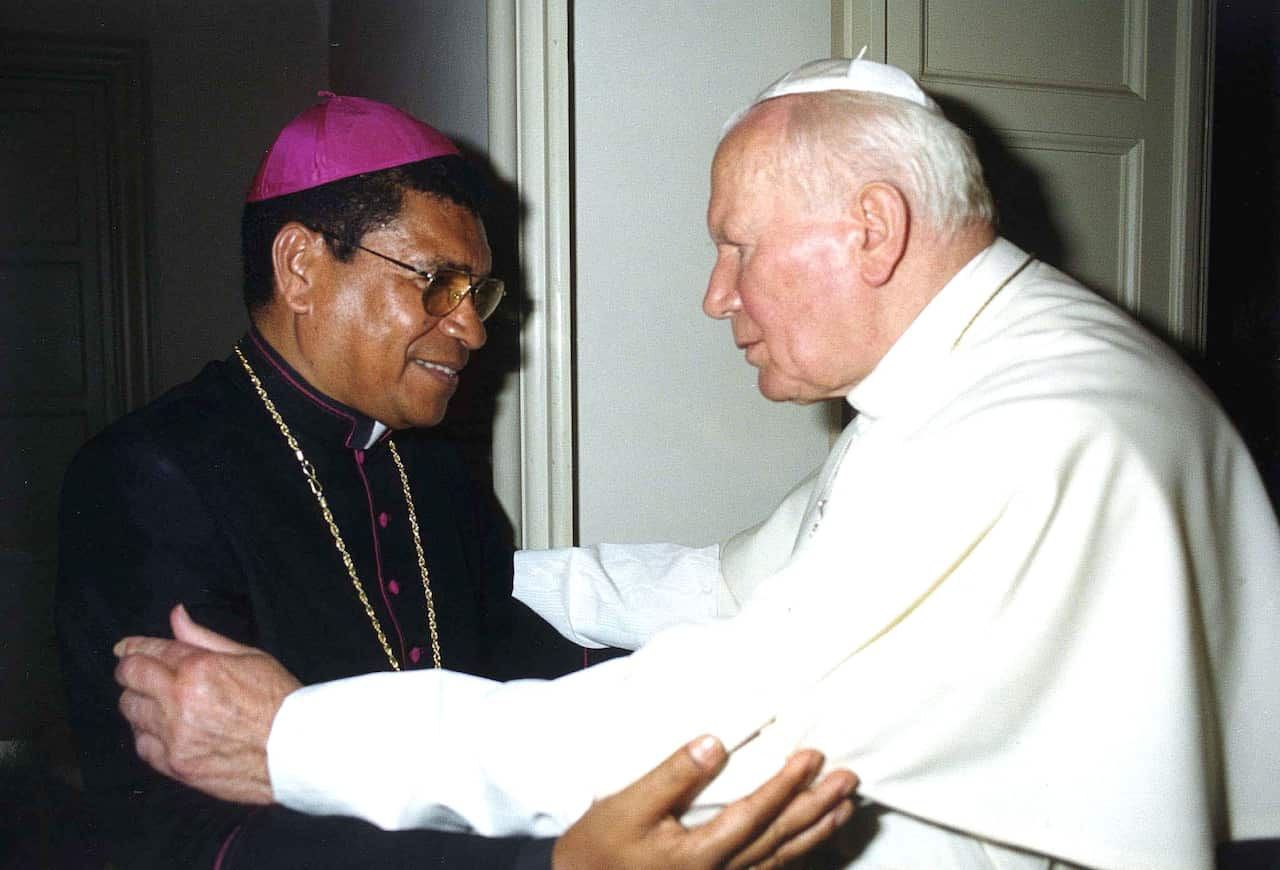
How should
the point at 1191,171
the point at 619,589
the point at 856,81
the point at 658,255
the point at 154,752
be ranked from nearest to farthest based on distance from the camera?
1. the point at 154,752
2. the point at 856,81
3. the point at 619,589
4. the point at 658,255
5. the point at 1191,171

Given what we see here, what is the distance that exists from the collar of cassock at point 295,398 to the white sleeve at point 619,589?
570mm

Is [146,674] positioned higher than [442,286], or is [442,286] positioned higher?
[442,286]

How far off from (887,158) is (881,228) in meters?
0.12

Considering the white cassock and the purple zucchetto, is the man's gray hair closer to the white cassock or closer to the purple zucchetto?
the white cassock

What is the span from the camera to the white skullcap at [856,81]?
1.62 m

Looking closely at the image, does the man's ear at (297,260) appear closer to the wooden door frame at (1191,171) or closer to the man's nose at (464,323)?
the man's nose at (464,323)

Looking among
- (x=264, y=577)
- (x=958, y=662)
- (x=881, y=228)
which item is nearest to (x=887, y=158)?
(x=881, y=228)

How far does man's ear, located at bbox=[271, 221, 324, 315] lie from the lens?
1.79 m

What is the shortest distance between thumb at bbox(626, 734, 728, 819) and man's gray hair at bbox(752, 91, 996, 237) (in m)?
0.84

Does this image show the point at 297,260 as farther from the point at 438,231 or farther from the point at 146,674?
the point at 146,674

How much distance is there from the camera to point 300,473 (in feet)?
6.20

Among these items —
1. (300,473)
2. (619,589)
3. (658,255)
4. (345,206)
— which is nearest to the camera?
(345,206)

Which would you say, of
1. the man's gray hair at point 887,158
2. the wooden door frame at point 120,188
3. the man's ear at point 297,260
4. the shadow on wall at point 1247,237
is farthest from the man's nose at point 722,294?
the wooden door frame at point 120,188

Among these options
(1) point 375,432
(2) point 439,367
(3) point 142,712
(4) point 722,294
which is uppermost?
(4) point 722,294
